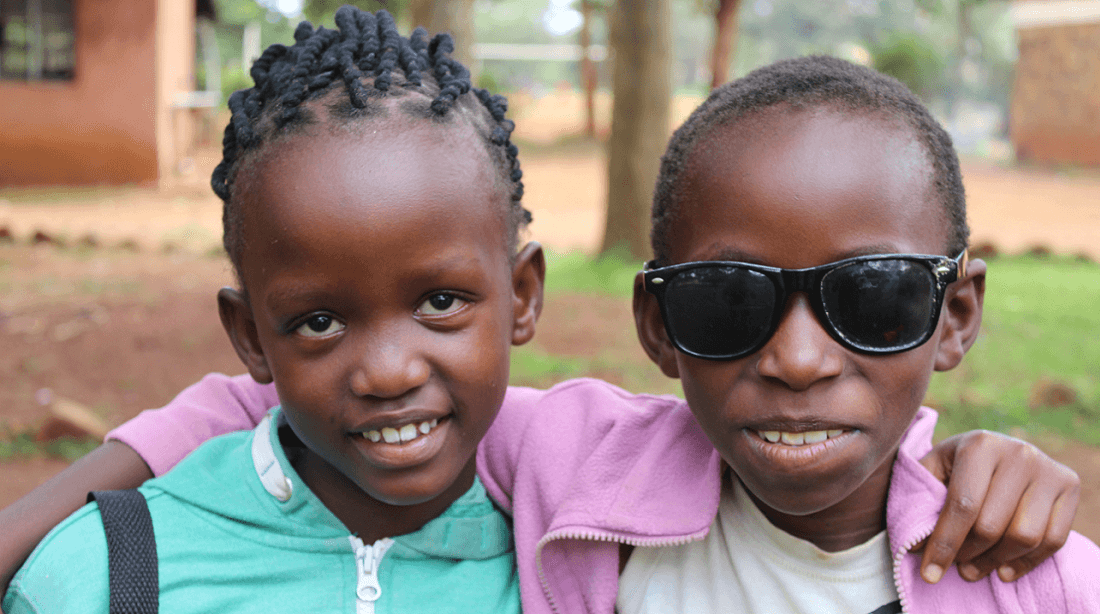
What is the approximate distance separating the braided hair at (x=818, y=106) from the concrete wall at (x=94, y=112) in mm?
15061

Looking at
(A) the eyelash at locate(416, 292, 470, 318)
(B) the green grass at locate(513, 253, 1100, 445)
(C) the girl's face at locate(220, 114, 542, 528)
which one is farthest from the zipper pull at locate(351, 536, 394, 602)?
(B) the green grass at locate(513, 253, 1100, 445)

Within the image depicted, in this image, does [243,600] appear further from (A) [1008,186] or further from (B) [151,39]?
(A) [1008,186]

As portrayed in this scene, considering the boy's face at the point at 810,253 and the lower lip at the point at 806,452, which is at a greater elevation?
the boy's face at the point at 810,253

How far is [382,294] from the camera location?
1.61m

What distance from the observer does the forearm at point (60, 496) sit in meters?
1.71

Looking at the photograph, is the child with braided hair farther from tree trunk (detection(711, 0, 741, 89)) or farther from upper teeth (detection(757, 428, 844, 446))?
tree trunk (detection(711, 0, 741, 89))

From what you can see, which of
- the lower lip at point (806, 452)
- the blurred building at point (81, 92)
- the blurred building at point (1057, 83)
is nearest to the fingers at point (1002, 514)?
the lower lip at point (806, 452)

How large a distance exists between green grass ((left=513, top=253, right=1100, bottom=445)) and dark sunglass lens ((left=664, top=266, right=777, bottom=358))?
329cm

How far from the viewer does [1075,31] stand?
66.4ft

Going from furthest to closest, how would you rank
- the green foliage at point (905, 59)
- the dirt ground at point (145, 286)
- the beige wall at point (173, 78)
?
1. the green foliage at point (905, 59)
2. the beige wall at point (173, 78)
3. the dirt ground at point (145, 286)

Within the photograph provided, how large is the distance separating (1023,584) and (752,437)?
512mm

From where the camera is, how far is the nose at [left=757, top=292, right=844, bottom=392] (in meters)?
1.56

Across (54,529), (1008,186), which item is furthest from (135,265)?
(1008,186)

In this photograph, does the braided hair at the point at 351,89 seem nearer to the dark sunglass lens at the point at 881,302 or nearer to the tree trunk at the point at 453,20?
the dark sunglass lens at the point at 881,302
